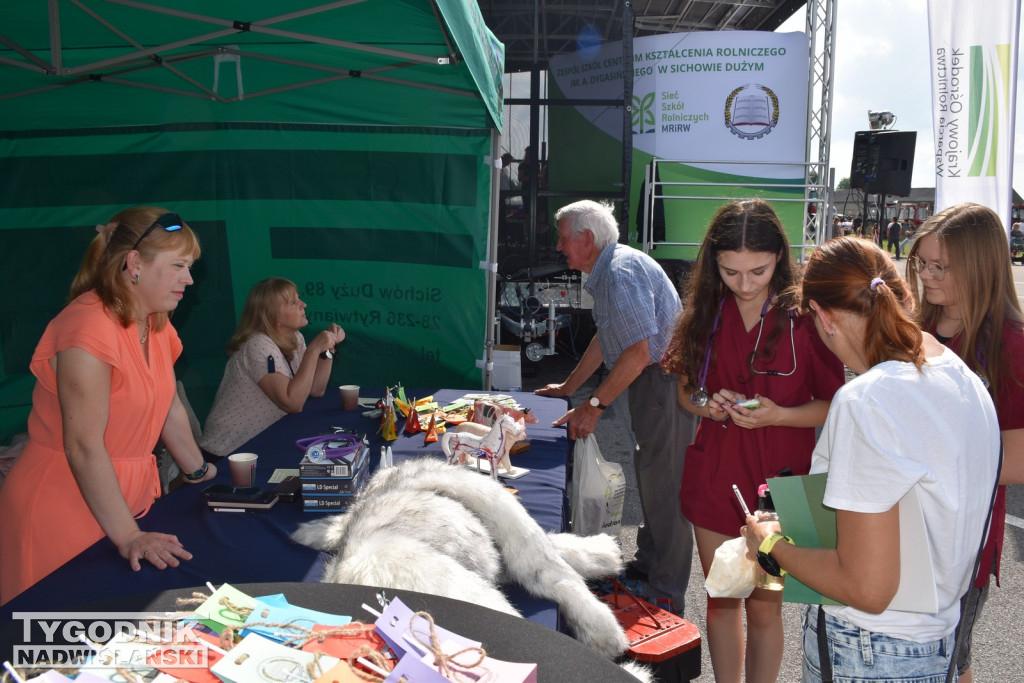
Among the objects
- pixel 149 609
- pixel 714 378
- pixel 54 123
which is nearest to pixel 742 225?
pixel 714 378

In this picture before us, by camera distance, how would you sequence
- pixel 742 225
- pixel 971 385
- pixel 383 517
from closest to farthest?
pixel 971 385
pixel 383 517
pixel 742 225

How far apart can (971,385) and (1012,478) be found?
0.63 m

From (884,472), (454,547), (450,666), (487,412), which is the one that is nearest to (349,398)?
(487,412)

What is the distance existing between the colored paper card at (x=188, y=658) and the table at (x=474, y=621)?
0.22 m

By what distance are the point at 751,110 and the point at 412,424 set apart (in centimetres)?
712

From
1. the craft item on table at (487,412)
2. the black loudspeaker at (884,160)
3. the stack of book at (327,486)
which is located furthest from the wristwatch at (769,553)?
the black loudspeaker at (884,160)

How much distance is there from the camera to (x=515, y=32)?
34.4ft

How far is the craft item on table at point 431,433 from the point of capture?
2.76 metres

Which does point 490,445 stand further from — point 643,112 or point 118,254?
point 643,112

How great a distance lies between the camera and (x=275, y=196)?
4906mm

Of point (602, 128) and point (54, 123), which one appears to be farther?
point (602, 128)

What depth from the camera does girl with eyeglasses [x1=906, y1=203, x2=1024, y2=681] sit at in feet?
5.50

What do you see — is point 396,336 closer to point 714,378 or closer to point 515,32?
point 714,378

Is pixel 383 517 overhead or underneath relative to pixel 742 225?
underneath
